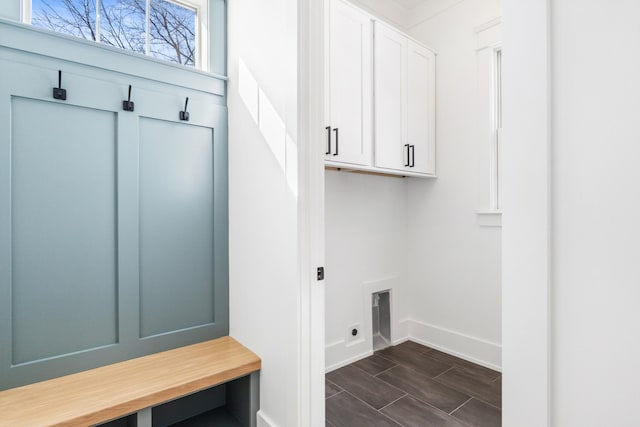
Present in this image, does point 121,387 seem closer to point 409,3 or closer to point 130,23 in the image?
point 130,23

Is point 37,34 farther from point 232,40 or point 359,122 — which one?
point 359,122

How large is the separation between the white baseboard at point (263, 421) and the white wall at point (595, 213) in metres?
1.28

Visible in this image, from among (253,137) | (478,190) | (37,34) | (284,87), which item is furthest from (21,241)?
(478,190)

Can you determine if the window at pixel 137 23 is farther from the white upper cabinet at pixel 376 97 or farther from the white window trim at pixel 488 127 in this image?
the white window trim at pixel 488 127

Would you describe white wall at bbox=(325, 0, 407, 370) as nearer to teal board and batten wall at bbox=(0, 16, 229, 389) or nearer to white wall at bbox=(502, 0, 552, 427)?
teal board and batten wall at bbox=(0, 16, 229, 389)

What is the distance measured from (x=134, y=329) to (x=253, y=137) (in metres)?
1.18

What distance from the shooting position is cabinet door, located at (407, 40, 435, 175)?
8.55 feet

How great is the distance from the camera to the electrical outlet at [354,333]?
8.36 ft

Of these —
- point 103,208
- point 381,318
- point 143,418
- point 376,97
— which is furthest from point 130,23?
point 381,318

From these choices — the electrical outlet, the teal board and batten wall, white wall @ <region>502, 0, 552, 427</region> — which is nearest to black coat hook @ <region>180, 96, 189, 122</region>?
the teal board and batten wall

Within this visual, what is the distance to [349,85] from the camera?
7.22ft

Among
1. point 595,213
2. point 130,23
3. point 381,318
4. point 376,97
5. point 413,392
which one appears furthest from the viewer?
point 381,318

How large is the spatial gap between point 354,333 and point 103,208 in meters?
1.93

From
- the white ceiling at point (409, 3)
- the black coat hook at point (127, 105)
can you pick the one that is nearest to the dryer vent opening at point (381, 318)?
the black coat hook at point (127, 105)
